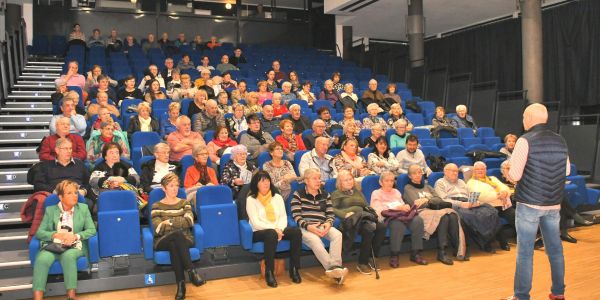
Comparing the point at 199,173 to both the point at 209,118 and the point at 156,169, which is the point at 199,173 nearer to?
the point at 156,169

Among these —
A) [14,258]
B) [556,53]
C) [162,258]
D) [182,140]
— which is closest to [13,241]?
[14,258]

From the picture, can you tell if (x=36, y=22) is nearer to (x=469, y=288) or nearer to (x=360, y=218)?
(x=360, y=218)

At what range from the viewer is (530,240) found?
9.66ft

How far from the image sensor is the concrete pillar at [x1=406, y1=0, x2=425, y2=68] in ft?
33.7

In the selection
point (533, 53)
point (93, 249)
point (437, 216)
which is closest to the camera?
point (93, 249)

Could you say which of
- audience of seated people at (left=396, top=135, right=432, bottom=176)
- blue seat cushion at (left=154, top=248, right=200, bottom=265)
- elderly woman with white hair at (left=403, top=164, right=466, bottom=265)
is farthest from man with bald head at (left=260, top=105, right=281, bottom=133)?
blue seat cushion at (left=154, top=248, right=200, bottom=265)

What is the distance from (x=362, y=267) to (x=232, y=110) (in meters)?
2.98

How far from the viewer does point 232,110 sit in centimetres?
651

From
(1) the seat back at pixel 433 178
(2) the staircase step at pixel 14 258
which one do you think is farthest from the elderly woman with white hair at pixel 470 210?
(2) the staircase step at pixel 14 258

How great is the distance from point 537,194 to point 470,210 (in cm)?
198

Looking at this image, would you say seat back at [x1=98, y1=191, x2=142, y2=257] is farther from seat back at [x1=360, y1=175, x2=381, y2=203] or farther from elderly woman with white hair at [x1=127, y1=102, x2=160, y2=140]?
seat back at [x1=360, y1=175, x2=381, y2=203]

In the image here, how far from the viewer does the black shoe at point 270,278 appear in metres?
3.92

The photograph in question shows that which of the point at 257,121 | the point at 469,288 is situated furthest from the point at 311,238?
the point at 257,121

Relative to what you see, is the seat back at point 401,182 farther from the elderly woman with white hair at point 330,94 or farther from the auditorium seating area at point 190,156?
the elderly woman with white hair at point 330,94
